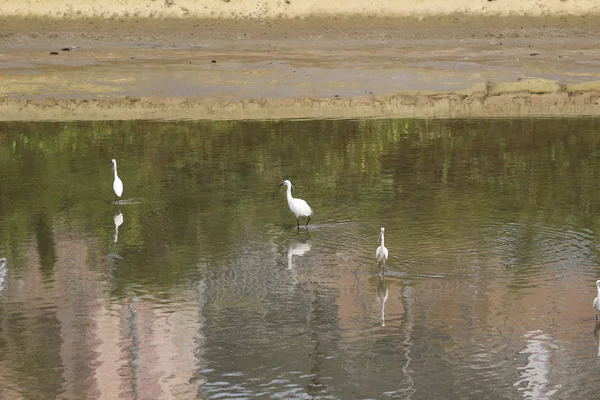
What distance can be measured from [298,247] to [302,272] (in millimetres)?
1500

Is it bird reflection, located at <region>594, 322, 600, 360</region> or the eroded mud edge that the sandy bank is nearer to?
the eroded mud edge

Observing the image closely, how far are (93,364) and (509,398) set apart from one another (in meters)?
4.59

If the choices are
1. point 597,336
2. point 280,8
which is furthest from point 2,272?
point 280,8

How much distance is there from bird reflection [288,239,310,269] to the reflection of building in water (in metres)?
2.45

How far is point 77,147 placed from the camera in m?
27.8

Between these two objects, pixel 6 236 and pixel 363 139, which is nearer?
pixel 6 236

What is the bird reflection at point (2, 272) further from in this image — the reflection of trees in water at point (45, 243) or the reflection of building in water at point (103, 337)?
the reflection of trees in water at point (45, 243)

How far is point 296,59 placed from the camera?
153ft

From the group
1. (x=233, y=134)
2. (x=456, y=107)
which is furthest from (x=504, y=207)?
(x=456, y=107)

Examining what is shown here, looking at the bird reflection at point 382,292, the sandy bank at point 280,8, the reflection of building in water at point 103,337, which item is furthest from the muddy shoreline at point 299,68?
the reflection of building in water at point 103,337

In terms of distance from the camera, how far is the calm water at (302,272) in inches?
479

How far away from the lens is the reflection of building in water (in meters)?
11.9

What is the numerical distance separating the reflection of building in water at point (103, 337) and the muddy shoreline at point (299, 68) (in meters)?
18.0

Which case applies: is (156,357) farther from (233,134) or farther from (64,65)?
(64,65)
